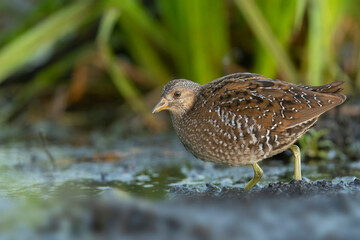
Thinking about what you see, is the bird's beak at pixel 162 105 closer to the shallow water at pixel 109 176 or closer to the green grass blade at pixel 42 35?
the shallow water at pixel 109 176

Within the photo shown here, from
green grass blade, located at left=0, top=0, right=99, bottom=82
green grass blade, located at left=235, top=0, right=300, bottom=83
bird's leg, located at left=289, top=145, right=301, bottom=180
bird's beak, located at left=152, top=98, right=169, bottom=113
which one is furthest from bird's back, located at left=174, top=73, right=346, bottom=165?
green grass blade, located at left=0, top=0, right=99, bottom=82

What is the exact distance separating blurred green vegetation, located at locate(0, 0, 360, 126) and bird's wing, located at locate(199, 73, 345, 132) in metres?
1.50

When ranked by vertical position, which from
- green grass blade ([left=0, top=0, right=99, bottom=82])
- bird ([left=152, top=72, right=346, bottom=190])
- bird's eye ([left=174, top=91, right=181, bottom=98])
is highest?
green grass blade ([left=0, top=0, right=99, bottom=82])

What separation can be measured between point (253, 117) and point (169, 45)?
3168 mm

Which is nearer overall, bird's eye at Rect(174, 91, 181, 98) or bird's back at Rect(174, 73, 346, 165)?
bird's back at Rect(174, 73, 346, 165)

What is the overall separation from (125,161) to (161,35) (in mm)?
1969

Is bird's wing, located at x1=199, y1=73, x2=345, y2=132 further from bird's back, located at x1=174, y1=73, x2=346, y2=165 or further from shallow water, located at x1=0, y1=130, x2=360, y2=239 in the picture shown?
shallow water, located at x1=0, y1=130, x2=360, y2=239

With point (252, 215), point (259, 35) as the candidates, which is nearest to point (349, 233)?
point (252, 215)

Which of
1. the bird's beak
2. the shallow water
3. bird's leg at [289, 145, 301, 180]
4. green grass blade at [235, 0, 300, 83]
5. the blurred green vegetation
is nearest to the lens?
the shallow water

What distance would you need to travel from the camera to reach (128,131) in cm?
665

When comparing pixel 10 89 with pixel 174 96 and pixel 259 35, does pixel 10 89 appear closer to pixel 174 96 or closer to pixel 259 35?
pixel 259 35

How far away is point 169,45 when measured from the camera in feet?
22.0

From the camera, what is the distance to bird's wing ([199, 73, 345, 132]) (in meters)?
3.69

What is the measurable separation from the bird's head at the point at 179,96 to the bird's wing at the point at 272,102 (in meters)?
0.27
